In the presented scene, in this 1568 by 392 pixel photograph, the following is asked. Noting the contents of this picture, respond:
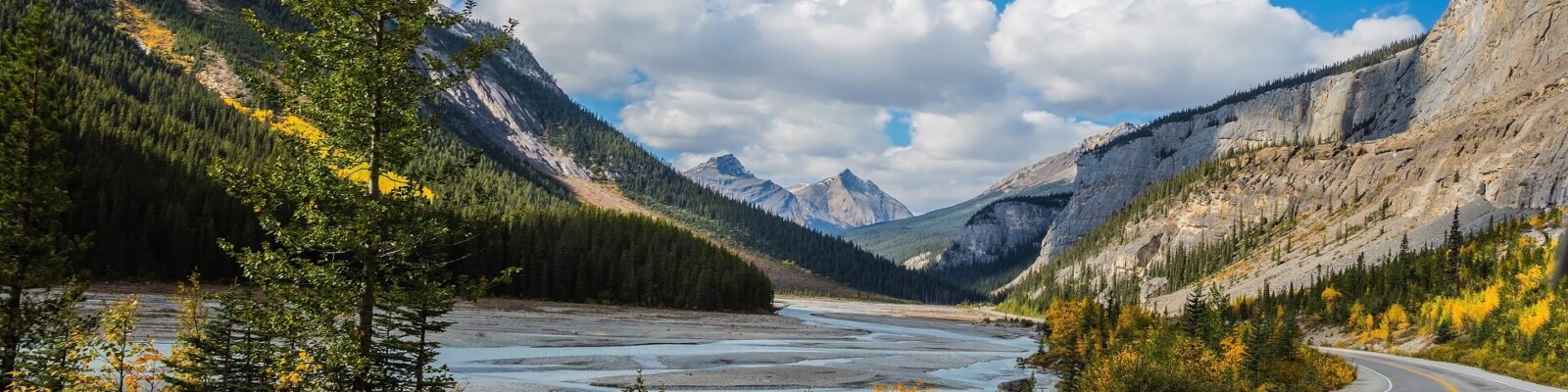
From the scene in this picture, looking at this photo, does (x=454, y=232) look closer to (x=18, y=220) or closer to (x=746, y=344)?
(x=18, y=220)

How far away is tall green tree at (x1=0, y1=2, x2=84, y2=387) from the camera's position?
17.4 meters

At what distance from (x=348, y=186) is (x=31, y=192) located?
9.16 m

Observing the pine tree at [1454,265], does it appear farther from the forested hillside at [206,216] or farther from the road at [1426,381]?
the forested hillside at [206,216]

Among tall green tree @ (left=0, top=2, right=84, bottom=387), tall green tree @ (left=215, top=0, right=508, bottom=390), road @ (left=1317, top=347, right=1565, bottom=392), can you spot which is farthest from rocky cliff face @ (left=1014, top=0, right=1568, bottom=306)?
tall green tree @ (left=0, top=2, right=84, bottom=387)

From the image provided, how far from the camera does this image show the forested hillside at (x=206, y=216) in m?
72.3

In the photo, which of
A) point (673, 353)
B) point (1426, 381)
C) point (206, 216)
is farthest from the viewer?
point (206, 216)

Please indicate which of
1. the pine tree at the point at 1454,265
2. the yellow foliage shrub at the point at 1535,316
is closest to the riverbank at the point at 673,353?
the yellow foliage shrub at the point at 1535,316

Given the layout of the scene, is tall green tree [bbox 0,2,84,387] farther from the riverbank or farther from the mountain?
the riverbank

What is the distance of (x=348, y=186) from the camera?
1530 centimetres

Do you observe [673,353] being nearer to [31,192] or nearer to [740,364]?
[740,364]

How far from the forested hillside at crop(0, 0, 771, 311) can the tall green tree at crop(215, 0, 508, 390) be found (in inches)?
32.3

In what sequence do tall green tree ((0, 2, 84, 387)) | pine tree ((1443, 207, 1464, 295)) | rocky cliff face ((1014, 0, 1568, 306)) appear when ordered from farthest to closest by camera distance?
rocky cliff face ((1014, 0, 1568, 306)) < pine tree ((1443, 207, 1464, 295)) < tall green tree ((0, 2, 84, 387))

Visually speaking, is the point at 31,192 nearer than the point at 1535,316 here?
Yes

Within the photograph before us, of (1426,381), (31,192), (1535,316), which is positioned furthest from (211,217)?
(1535,316)
